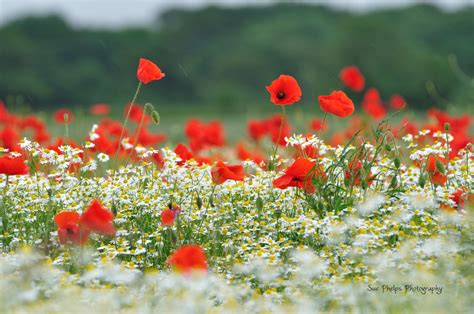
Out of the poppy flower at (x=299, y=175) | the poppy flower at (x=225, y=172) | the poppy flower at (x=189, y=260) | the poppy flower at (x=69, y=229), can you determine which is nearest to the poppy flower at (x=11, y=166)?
the poppy flower at (x=69, y=229)

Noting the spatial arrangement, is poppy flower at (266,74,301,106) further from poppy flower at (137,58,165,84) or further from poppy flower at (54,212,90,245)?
poppy flower at (54,212,90,245)

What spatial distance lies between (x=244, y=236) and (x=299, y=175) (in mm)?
433

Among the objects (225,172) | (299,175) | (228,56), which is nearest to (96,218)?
(225,172)

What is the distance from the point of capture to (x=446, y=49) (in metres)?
41.1

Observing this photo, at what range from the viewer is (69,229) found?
11.0 feet

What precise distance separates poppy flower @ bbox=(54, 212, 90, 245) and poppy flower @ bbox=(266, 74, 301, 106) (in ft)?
4.53

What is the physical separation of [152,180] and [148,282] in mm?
1370

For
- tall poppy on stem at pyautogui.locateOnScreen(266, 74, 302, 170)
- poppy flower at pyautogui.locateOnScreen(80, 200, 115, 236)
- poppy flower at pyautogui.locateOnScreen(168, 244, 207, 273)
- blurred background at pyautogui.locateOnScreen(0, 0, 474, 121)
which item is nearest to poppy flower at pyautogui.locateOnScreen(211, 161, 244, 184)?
tall poppy on stem at pyautogui.locateOnScreen(266, 74, 302, 170)

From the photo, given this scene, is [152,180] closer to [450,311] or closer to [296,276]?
[296,276]

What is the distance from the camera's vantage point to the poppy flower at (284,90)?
4.12m

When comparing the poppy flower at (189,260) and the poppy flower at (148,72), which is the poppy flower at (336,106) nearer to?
the poppy flower at (148,72)

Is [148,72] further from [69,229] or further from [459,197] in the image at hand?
[459,197]

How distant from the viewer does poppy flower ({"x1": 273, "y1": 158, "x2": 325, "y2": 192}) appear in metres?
3.63

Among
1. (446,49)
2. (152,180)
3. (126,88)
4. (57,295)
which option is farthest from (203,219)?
(446,49)
